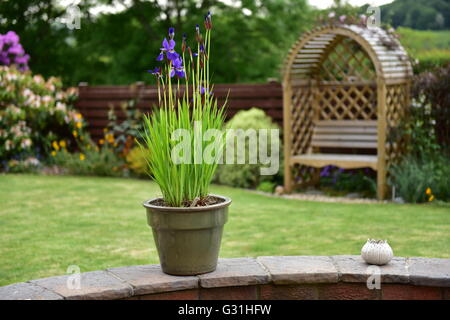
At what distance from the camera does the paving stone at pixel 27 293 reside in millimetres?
2627

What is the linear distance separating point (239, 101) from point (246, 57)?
5.34 metres

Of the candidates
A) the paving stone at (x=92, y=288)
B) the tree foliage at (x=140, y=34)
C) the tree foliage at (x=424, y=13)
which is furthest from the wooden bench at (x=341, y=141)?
the tree foliage at (x=140, y=34)

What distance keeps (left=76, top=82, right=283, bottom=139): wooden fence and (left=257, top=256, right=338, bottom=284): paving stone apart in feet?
19.0

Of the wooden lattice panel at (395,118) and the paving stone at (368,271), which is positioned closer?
the paving stone at (368,271)

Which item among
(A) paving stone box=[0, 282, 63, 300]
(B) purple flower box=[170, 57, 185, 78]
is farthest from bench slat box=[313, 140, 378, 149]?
(A) paving stone box=[0, 282, 63, 300]

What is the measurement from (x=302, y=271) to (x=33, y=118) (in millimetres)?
7832

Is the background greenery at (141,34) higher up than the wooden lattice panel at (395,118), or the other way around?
the background greenery at (141,34)

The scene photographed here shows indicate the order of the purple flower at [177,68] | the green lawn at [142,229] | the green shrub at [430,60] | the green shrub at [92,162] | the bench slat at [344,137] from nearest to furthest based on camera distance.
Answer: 1. the purple flower at [177,68]
2. the green lawn at [142,229]
3. the bench slat at [344,137]
4. the green shrub at [430,60]
5. the green shrub at [92,162]

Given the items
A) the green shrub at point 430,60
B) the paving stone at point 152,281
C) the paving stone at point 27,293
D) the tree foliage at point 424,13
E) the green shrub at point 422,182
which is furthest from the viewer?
the tree foliage at point 424,13

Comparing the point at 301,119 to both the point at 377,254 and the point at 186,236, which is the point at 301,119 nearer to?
the point at 377,254

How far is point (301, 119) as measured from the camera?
8.09 metres

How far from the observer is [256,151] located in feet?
26.1

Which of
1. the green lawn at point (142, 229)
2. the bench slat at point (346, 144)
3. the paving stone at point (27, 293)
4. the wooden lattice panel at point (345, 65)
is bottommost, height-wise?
the green lawn at point (142, 229)

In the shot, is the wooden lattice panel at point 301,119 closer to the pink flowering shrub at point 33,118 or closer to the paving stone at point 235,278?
the pink flowering shrub at point 33,118
